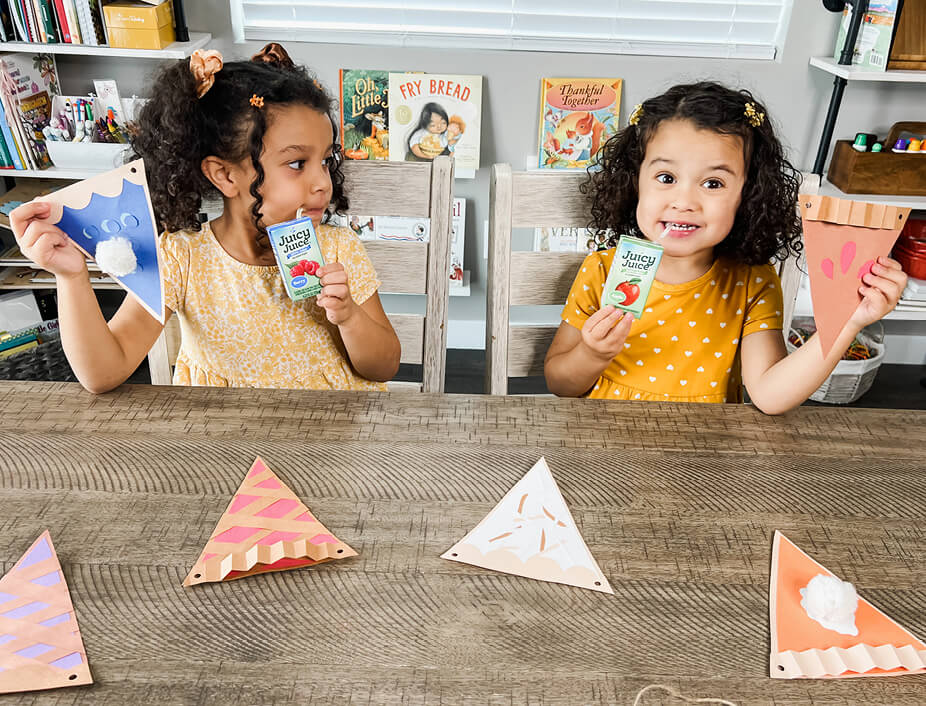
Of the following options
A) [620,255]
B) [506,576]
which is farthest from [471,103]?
[506,576]

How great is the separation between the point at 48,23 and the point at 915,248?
2647 mm

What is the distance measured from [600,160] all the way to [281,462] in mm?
825

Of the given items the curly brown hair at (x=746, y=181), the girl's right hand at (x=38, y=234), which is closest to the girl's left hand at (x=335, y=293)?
the girl's right hand at (x=38, y=234)

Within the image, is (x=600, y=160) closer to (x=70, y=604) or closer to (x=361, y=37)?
(x=70, y=604)

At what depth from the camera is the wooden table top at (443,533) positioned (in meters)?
0.62

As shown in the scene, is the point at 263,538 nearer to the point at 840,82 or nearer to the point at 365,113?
the point at 365,113

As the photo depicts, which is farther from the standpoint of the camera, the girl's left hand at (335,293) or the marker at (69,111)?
the marker at (69,111)

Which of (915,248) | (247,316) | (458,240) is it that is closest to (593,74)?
(458,240)

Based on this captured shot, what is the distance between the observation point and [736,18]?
231cm

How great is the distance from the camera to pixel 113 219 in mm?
906

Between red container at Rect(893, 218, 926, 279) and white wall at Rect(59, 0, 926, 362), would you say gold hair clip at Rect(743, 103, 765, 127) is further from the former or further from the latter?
red container at Rect(893, 218, 926, 279)

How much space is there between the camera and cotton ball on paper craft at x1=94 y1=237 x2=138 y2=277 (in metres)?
0.90

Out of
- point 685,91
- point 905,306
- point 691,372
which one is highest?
point 685,91

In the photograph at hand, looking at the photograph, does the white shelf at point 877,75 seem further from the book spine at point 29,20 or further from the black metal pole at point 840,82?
the book spine at point 29,20
